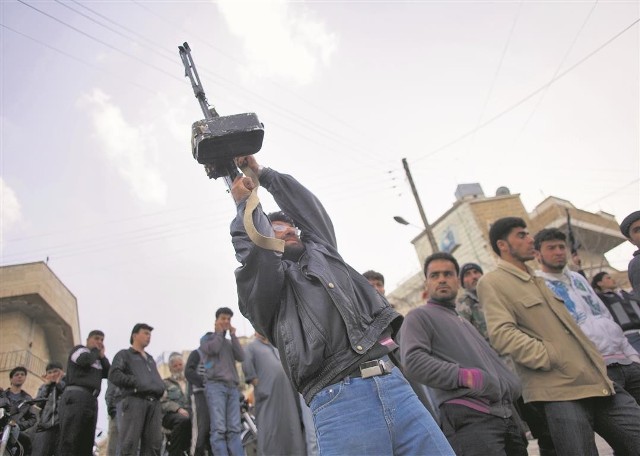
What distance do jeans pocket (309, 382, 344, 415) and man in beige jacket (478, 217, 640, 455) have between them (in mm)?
1692

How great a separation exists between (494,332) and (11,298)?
69.7ft

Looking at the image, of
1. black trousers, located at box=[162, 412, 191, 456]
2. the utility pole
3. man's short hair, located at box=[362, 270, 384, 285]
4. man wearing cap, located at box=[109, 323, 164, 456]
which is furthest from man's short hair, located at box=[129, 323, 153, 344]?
the utility pole

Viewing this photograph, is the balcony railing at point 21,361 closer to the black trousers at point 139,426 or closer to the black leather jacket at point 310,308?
the black trousers at point 139,426

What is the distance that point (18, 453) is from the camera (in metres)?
5.33

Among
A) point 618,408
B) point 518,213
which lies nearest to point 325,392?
point 618,408

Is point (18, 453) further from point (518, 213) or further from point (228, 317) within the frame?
point (518, 213)

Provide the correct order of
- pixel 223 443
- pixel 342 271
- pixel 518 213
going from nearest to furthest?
1. pixel 342 271
2. pixel 223 443
3. pixel 518 213

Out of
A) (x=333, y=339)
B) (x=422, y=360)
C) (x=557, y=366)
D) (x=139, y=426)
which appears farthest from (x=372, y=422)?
(x=139, y=426)

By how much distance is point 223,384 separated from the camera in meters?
6.38

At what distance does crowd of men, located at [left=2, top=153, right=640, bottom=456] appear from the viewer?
1797mm

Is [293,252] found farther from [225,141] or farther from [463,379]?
[463,379]

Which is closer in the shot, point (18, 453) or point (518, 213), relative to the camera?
point (18, 453)

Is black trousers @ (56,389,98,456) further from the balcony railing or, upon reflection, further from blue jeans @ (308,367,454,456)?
the balcony railing

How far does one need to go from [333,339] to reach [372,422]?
0.36 m
